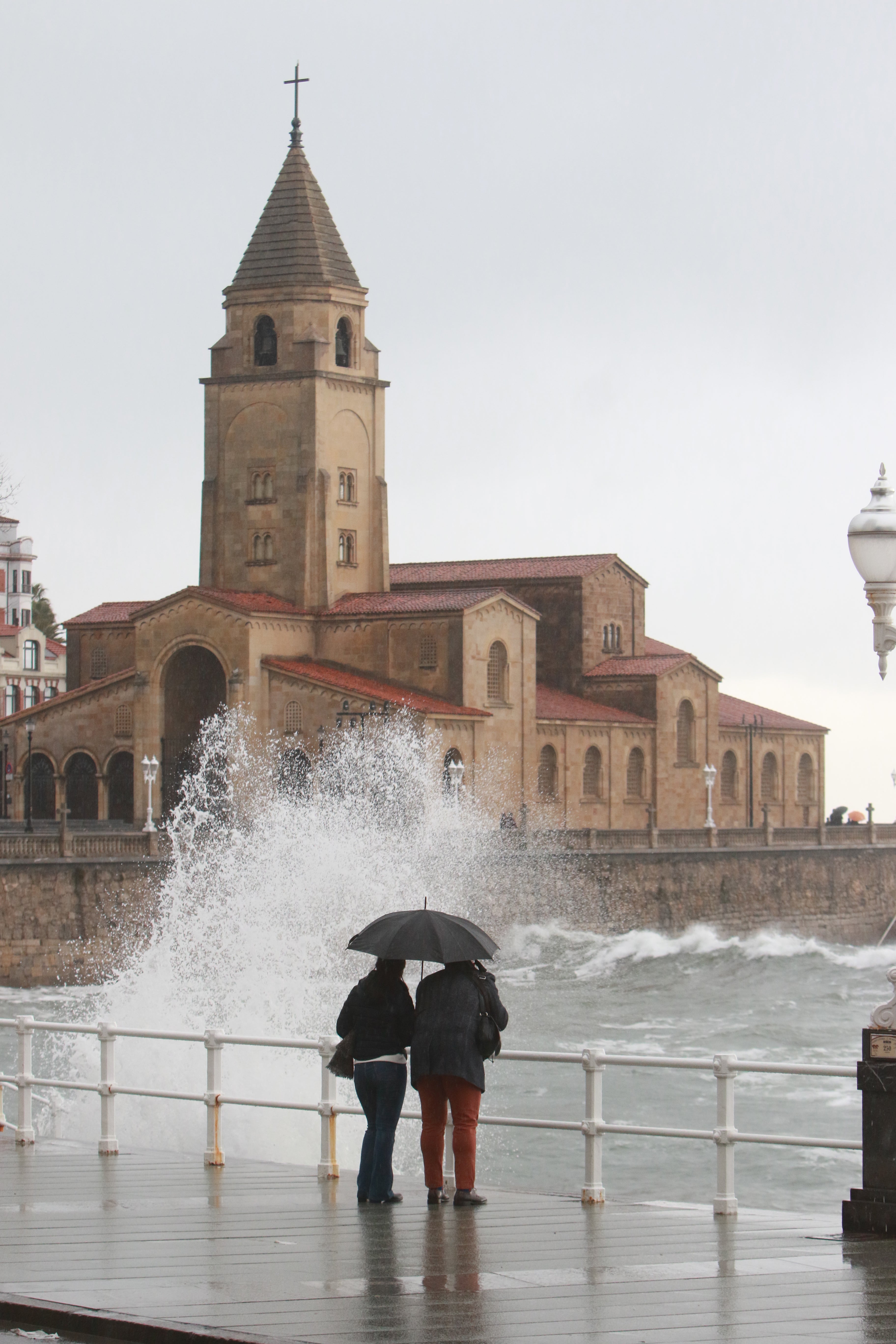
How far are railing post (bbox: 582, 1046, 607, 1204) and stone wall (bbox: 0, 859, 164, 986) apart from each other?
39671 mm

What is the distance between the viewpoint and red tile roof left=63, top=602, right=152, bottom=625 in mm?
77188

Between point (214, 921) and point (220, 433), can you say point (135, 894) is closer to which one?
point (214, 921)

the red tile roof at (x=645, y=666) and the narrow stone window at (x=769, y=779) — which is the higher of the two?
the red tile roof at (x=645, y=666)

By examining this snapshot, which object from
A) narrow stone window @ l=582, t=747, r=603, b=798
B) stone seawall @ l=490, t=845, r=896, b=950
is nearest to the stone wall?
stone seawall @ l=490, t=845, r=896, b=950

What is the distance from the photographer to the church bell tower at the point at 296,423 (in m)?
72.2

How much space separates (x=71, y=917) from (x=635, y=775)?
29.6 m

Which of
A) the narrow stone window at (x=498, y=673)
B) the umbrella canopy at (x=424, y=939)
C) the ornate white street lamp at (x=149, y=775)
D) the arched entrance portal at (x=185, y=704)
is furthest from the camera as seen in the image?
the narrow stone window at (x=498, y=673)

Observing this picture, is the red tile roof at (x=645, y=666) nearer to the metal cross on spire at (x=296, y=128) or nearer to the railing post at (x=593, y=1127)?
the metal cross on spire at (x=296, y=128)

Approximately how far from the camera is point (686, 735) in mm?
81812

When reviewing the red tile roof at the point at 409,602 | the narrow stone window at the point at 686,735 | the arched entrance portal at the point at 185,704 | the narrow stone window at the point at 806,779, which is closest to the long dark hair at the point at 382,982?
the arched entrance portal at the point at 185,704

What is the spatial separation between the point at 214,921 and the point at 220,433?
25613 millimetres

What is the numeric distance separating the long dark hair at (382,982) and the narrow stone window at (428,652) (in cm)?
5681

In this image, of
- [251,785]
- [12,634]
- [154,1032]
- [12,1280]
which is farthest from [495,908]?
[12,1280]

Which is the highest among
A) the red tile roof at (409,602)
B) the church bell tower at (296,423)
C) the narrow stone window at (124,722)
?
the church bell tower at (296,423)
